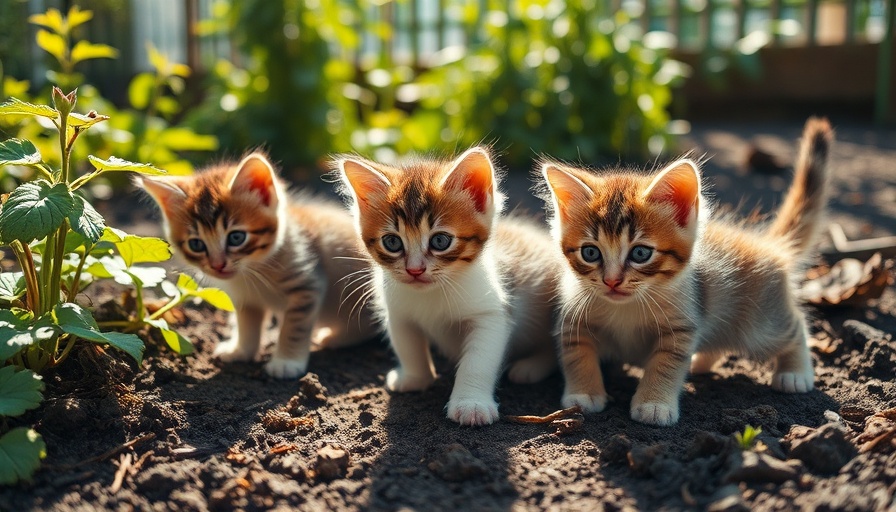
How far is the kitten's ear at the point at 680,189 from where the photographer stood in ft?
9.43

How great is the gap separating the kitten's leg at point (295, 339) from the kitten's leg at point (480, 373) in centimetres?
76

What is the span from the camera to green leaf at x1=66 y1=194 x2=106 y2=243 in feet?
8.13

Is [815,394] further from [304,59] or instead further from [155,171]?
[304,59]

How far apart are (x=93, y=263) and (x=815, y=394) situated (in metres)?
2.80

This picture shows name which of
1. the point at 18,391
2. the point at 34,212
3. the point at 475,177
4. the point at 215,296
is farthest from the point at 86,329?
the point at 475,177

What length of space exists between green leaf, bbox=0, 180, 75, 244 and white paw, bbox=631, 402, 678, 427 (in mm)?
1976

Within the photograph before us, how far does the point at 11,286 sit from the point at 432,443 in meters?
1.55

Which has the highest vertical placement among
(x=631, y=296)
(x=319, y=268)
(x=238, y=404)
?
(x=631, y=296)

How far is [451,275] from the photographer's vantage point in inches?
123

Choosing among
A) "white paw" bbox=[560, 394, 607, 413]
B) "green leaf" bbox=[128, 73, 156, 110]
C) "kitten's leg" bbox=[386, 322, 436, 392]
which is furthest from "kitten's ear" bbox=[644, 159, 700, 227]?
"green leaf" bbox=[128, 73, 156, 110]

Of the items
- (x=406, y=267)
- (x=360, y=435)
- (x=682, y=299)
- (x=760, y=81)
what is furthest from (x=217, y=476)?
(x=760, y=81)

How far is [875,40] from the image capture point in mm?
8320

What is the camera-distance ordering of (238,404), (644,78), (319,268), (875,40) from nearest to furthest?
(238,404) < (319,268) < (644,78) < (875,40)

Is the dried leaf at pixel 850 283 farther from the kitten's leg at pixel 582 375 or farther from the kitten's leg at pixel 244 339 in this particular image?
the kitten's leg at pixel 244 339
